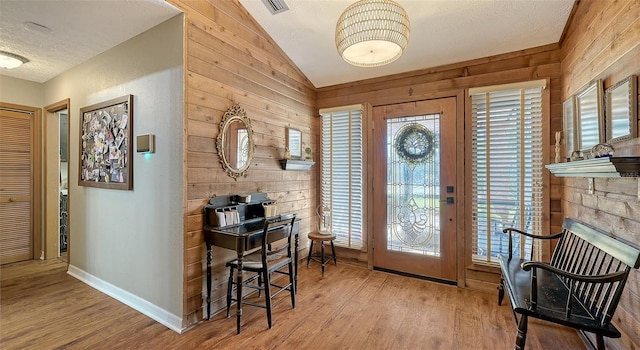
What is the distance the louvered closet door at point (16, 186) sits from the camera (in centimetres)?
377

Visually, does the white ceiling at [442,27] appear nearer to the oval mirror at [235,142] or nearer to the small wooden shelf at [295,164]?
the oval mirror at [235,142]

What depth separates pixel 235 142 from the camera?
9.06ft

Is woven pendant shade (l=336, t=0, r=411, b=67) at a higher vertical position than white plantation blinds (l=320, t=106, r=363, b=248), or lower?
higher

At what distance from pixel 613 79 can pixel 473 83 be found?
4.43ft

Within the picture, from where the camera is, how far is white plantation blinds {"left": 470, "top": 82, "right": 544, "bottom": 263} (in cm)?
285

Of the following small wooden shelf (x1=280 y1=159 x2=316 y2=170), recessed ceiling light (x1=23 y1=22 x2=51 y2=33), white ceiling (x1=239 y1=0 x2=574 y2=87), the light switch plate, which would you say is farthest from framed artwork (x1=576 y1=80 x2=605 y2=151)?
recessed ceiling light (x1=23 y1=22 x2=51 y2=33)

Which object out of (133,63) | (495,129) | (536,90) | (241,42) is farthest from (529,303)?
(133,63)

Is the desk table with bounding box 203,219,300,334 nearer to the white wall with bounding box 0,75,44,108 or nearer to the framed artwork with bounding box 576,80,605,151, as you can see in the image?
the framed artwork with bounding box 576,80,605,151

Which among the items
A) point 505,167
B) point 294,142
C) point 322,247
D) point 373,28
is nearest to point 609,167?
point 505,167

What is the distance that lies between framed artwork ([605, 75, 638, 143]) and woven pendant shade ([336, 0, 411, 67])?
1.38 meters

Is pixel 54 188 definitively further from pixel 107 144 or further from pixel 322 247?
pixel 322 247

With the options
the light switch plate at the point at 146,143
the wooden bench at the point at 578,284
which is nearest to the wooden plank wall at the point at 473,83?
the wooden bench at the point at 578,284

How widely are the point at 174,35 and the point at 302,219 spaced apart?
2.58 meters

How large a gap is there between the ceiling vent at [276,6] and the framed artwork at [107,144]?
1.60 meters
